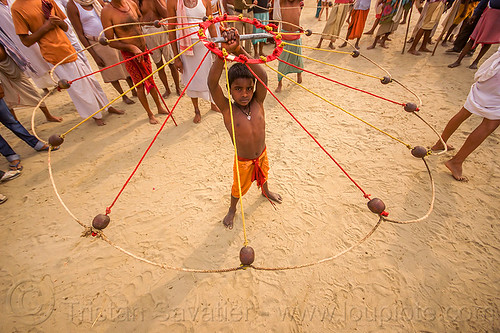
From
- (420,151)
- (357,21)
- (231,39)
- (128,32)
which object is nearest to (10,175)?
(128,32)

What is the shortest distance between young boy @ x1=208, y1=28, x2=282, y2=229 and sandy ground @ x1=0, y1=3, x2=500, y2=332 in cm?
91

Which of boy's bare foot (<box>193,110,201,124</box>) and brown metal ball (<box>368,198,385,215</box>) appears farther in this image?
boy's bare foot (<box>193,110,201,124</box>)

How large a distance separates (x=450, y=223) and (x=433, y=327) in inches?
56.8

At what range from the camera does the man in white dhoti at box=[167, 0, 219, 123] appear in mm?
3912

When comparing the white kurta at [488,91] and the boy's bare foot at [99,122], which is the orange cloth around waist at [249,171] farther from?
the boy's bare foot at [99,122]

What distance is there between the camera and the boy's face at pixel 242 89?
2.20 metres

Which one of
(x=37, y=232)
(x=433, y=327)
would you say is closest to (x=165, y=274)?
(x=37, y=232)

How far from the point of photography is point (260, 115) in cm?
249

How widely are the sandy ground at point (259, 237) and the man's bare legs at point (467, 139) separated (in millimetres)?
148

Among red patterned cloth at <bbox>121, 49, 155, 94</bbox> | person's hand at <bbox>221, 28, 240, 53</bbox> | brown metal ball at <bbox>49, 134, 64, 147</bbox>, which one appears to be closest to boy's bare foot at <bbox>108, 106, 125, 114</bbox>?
red patterned cloth at <bbox>121, 49, 155, 94</bbox>

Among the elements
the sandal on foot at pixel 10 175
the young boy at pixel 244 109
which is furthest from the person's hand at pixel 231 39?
the sandal on foot at pixel 10 175

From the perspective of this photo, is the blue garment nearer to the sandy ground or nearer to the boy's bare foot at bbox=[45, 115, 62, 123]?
the sandy ground

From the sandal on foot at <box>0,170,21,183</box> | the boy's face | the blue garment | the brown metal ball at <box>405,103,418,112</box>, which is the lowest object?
the sandal on foot at <box>0,170,21,183</box>

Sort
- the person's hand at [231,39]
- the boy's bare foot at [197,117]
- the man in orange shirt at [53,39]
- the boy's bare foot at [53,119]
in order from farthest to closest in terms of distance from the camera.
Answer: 1. the boy's bare foot at [53,119]
2. the boy's bare foot at [197,117]
3. the man in orange shirt at [53,39]
4. the person's hand at [231,39]
